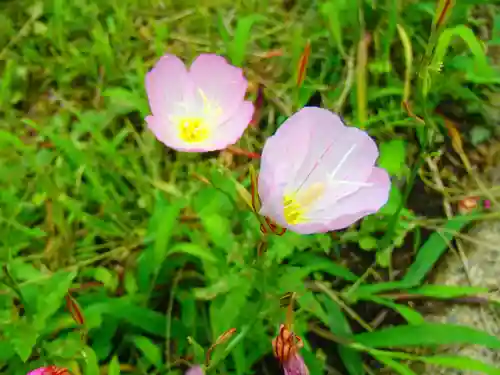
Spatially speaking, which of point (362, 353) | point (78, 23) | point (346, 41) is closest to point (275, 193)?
point (362, 353)

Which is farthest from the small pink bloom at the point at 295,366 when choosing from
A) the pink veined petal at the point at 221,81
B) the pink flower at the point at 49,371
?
the pink veined petal at the point at 221,81

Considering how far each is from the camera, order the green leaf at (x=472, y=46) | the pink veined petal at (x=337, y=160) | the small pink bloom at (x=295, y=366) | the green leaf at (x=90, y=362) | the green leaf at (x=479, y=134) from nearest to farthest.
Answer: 1. the small pink bloom at (x=295, y=366)
2. the pink veined petal at (x=337, y=160)
3. the green leaf at (x=90, y=362)
4. the green leaf at (x=472, y=46)
5. the green leaf at (x=479, y=134)

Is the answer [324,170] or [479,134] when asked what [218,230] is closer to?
[324,170]

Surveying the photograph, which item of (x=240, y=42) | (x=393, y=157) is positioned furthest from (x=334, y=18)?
(x=393, y=157)

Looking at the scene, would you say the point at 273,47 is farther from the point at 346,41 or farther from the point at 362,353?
the point at 362,353

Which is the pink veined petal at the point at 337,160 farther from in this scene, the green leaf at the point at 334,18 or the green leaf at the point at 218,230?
the green leaf at the point at 334,18

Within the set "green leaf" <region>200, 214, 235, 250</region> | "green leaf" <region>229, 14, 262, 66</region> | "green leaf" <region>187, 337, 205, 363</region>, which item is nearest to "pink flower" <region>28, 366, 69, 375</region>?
"green leaf" <region>187, 337, 205, 363</region>

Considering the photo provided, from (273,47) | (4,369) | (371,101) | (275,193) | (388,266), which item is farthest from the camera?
(273,47)

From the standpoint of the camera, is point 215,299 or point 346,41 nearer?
point 215,299
